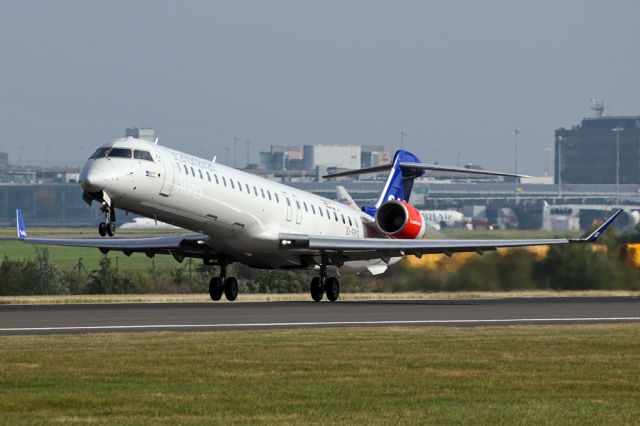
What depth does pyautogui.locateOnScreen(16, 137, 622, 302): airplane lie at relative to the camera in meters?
33.5

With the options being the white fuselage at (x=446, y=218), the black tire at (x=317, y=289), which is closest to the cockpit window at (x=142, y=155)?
the black tire at (x=317, y=289)

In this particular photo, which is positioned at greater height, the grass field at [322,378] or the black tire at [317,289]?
the black tire at [317,289]

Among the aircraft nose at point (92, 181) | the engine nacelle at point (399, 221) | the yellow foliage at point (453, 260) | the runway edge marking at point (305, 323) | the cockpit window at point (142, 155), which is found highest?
the cockpit window at point (142, 155)

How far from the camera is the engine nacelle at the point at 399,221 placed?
142 feet

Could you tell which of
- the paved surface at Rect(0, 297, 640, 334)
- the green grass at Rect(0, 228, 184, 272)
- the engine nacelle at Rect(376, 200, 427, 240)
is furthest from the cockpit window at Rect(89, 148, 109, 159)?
the green grass at Rect(0, 228, 184, 272)

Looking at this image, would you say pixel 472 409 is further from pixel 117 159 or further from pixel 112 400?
pixel 117 159

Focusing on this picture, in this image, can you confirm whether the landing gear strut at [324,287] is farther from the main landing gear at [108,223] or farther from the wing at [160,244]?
the main landing gear at [108,223]

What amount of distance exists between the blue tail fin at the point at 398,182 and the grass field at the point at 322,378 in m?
19.5

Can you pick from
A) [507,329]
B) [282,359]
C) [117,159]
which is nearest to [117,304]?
[117,159]

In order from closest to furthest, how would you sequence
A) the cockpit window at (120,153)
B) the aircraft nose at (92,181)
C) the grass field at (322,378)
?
the grass field at (322,378) → the aircraft nose at (92,181) → the cockpit window at (120,153)

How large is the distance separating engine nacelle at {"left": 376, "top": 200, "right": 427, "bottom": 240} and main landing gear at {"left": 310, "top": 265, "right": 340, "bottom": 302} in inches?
133

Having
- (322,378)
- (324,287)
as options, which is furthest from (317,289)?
(322,378)

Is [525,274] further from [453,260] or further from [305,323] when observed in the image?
[305,323]

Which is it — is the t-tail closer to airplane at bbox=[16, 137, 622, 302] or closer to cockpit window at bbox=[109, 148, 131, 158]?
airplane at bbox=[16, 137, 622, 302]
